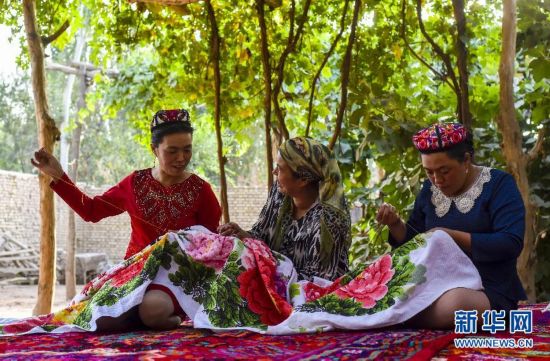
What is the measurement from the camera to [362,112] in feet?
19.6

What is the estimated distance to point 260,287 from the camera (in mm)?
3531

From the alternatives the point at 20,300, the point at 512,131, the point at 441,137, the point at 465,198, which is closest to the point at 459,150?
the point at 441,137

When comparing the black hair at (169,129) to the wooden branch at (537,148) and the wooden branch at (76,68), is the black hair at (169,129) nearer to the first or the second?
the wooden branch at (537,148)

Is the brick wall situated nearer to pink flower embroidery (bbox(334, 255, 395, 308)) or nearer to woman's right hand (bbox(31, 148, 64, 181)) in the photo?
woman's right hand (bbox(31, 148, 64, 181))

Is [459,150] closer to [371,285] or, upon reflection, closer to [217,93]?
[371,285]

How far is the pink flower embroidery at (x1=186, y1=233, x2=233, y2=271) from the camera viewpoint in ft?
11.8

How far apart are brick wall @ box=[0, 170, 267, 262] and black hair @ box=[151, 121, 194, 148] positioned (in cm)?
1298

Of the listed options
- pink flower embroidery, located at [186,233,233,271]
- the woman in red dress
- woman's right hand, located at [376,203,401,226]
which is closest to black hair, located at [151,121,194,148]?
the woman in red dress

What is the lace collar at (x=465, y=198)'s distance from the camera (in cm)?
344

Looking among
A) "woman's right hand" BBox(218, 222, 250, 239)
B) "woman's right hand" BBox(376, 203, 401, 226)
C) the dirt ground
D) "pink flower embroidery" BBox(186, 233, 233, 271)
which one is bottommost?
the dirt ground

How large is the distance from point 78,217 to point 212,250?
1545 centimetres

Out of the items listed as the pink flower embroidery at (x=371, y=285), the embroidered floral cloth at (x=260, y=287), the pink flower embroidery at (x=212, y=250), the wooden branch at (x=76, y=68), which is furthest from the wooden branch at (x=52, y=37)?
the wooden branch at (x=76, y=68)

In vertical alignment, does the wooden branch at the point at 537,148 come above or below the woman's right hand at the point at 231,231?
above

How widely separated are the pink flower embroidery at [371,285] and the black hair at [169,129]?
1190mm
